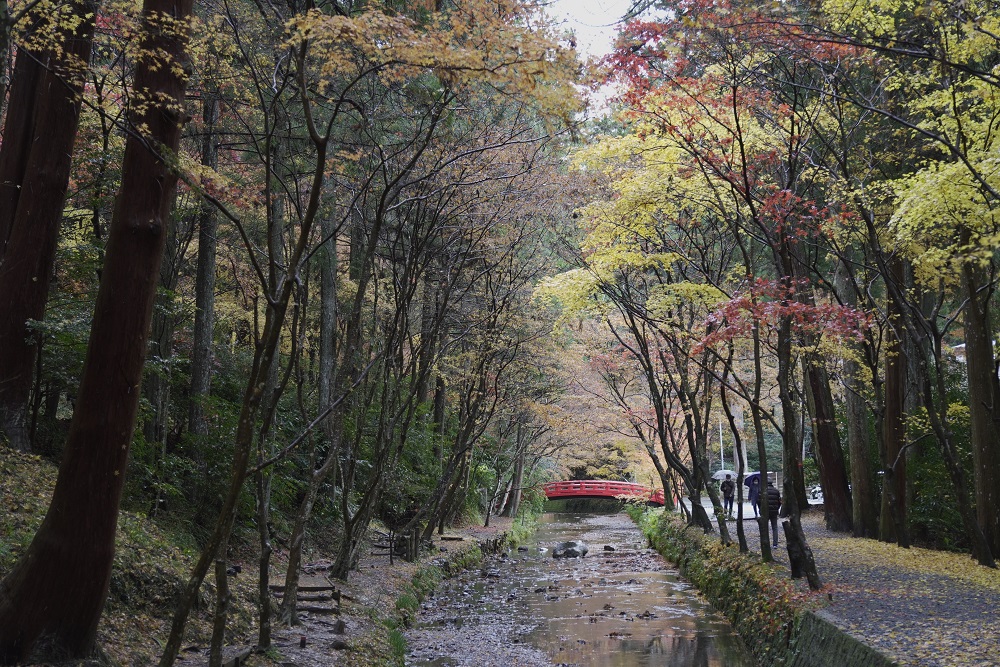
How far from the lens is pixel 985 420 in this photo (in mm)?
11648

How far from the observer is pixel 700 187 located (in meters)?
13.0

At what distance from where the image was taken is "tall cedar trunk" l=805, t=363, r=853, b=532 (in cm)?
1805

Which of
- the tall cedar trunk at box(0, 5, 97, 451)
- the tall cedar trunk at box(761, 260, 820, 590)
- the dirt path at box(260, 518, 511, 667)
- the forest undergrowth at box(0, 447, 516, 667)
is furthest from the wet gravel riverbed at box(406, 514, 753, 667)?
the tall cedar trunk at box(0, 5, 97, 451)

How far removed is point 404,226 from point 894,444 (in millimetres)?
10108

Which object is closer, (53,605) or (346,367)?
(53,605)

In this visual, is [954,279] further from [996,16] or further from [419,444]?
[419,444]

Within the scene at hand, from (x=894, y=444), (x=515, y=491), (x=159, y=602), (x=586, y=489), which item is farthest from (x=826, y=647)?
(x=586, y=489)

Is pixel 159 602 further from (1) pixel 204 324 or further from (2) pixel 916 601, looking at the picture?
(2) pixel 916 601

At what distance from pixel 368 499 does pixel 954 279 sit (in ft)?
35.0

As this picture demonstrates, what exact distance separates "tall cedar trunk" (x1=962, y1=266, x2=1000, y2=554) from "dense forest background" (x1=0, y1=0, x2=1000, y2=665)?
1.9 inches

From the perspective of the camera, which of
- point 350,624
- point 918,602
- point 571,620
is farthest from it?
point 571,620

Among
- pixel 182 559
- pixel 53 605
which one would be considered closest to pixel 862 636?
pixel 53 605

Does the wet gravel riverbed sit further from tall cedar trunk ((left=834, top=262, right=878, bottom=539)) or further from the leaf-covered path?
tall cedar trunk ((left=834, top=262, right=878, bottom=539))

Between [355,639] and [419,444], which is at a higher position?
[419,444]
